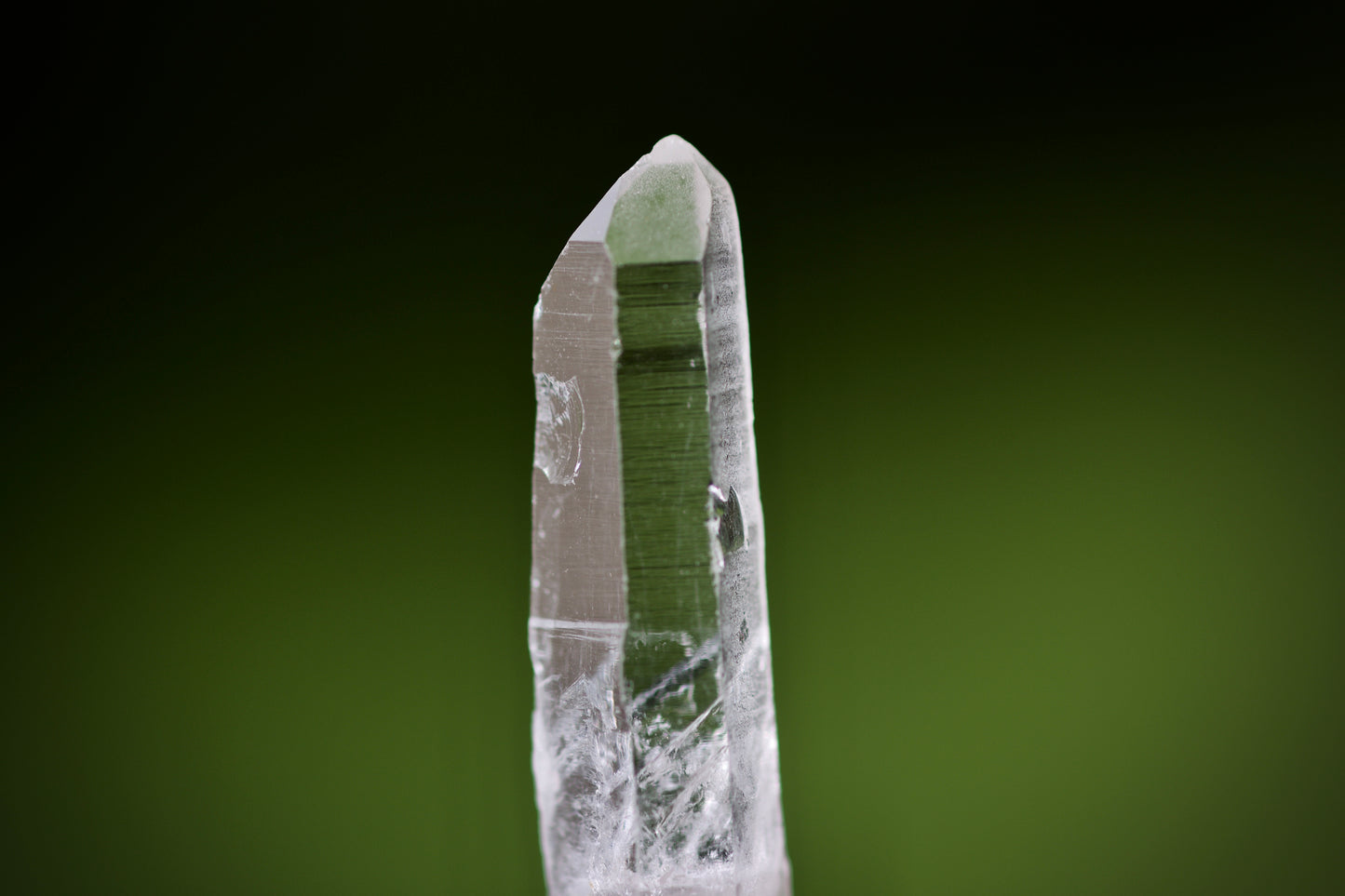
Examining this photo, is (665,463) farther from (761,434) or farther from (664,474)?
(761,434)

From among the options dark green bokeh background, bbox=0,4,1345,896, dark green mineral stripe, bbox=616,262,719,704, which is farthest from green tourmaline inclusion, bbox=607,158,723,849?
dark green bokeh background, bbox=0,4,1345,896

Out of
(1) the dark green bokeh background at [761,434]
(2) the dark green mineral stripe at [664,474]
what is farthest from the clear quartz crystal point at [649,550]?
(1) the dark green bokeh background at [761,434]

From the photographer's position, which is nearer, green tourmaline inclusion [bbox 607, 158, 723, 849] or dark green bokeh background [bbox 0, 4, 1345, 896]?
green tourmaline inclusion [bbox 607, 158, 723, 849]

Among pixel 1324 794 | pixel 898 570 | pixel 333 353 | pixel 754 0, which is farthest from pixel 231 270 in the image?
pixel 1324 794

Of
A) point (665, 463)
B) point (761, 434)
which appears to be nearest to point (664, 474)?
point (665, 463)

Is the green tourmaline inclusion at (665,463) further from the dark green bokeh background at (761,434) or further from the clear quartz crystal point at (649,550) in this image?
the dark green bokeh background at (761,434)

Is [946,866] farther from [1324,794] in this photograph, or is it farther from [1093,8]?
[1093,8]

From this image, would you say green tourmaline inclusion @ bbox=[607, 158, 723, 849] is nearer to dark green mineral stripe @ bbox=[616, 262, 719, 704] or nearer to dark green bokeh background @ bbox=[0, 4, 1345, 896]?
dark green mineral stripe @ bbox=[616, 262, 719, 704]
